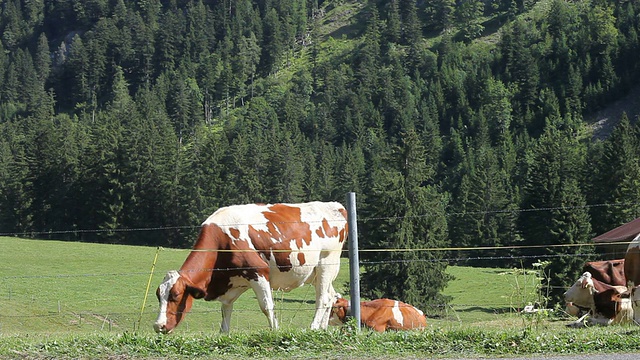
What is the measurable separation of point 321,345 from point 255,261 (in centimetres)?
363

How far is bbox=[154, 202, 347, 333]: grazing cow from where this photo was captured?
1456 centimetres

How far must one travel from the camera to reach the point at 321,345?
11.4 metres

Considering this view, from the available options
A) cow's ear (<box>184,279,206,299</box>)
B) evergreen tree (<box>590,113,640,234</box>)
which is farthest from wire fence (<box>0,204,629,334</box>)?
evergreen tree (<box>590,113,640,234</box>)

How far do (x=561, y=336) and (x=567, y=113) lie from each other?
183292 mm

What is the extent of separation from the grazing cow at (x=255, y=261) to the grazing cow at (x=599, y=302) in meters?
5.94

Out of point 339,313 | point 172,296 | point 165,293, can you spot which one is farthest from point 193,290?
point 339,313

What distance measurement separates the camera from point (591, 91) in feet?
633

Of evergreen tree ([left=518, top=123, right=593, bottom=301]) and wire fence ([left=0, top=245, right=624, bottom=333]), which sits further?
evergreen tree ([left=518, top=123, right=593, bottom=301])

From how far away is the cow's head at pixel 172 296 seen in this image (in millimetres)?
14391

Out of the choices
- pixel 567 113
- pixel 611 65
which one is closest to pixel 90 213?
pixel 567 113

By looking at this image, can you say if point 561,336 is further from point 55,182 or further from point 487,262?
point 55,182

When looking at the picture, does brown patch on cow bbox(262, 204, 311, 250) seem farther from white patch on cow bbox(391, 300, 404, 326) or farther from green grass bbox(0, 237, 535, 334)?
green grass bbox(0, 237, 535, 334)

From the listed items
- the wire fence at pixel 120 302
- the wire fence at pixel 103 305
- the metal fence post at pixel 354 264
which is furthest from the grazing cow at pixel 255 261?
the wire fence at pixel 103 305

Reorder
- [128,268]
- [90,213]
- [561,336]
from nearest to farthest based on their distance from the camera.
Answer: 1. [561,336]
2. [128,268]
3. [90,213]
